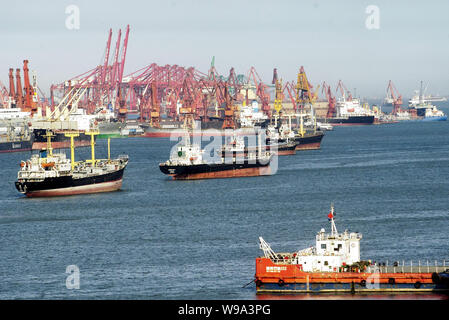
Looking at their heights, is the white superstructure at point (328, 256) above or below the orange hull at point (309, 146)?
above

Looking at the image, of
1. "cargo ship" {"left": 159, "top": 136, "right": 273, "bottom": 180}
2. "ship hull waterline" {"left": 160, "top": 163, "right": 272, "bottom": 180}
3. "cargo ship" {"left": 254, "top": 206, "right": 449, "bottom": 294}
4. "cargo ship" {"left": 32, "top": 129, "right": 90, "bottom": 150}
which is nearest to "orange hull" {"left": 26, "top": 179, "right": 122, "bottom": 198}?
"cargo ship" {"left": 159, "top": 136, "right": 273, "bottom": 180}

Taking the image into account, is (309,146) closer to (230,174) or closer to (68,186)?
(230,174)

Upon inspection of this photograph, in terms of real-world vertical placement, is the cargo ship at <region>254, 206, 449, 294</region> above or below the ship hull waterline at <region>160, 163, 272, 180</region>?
above

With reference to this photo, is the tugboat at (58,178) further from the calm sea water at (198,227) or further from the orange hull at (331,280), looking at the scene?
the orange hull at (331,280)

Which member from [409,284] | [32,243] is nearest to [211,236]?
[32,243]

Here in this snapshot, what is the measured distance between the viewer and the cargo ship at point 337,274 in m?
39.6

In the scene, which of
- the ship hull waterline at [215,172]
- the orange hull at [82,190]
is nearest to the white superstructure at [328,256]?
the orange hull at [82,190]

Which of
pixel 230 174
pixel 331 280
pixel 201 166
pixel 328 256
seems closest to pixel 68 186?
pixel 201 166

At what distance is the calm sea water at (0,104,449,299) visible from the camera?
44.9 m

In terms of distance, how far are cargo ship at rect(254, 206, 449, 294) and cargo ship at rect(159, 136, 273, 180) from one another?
6198 centimetres

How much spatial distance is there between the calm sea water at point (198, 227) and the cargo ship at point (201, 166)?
258cm

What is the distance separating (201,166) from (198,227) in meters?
40.6

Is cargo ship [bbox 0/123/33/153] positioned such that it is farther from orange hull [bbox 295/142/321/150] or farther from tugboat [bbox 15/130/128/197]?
tugboat [bbox 15/130/128/197]
